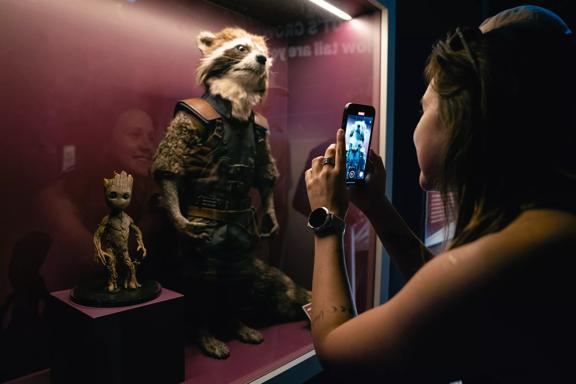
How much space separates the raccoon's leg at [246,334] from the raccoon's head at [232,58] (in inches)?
33.8

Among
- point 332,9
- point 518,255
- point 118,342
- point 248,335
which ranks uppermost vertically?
point 332,9

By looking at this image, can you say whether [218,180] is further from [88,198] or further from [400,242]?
[400,242]

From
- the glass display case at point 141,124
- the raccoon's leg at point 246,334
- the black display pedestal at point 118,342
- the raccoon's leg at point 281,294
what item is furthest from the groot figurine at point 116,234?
the raccoon's leg at point 281,294

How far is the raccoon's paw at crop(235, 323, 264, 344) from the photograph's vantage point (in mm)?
1620

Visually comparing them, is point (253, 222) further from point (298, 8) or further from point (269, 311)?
point (298, 8)

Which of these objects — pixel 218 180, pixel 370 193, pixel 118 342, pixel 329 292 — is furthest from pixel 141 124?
pixel 329 292

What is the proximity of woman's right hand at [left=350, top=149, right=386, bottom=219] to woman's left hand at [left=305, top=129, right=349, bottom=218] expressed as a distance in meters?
0.24

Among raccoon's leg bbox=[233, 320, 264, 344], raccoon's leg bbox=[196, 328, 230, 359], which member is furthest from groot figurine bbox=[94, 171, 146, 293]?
raccoon's leg bbox=[233, 320, 264, 344]

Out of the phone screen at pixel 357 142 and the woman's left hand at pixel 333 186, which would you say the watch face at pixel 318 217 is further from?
the phone screen at pixel 357 142

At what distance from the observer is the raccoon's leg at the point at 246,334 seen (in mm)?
1621

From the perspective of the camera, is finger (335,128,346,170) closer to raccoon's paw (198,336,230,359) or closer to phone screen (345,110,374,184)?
phone screen (345,110,374,184)

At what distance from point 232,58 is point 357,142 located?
2.08ft

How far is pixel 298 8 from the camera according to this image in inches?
67.8

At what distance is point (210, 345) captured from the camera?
1.51 m
